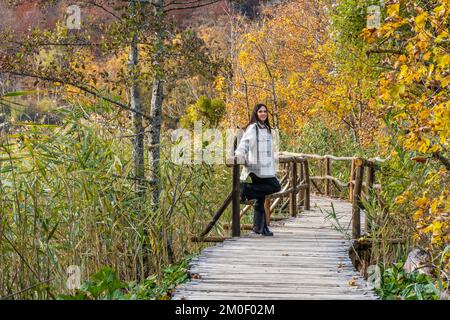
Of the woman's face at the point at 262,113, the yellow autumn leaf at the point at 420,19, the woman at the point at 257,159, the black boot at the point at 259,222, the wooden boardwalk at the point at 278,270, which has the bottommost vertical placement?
the wooden boardwalk at the point at 278,270

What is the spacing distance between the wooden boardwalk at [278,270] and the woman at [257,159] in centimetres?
48

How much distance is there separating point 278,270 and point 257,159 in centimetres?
216

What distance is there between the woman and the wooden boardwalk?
477 millimetres

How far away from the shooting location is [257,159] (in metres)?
8.59

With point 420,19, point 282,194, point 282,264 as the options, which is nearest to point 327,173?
point 282,194

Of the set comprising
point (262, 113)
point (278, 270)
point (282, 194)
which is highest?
point (262, 113)

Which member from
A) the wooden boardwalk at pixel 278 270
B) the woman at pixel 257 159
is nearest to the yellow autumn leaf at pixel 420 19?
the wooden boardwalk at pixel 278 270

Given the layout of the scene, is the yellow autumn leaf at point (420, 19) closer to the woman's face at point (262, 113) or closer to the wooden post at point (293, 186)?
the woman's face at point (262, 113)

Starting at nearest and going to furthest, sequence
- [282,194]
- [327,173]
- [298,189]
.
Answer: [282,194]
[298,189]
[327,173]

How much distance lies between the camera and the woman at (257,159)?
8.51 metres

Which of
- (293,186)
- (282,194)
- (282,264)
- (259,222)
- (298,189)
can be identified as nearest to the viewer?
(282,264)

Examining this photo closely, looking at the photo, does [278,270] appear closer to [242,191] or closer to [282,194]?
[242,191]

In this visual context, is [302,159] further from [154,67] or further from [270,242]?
[154,67]
